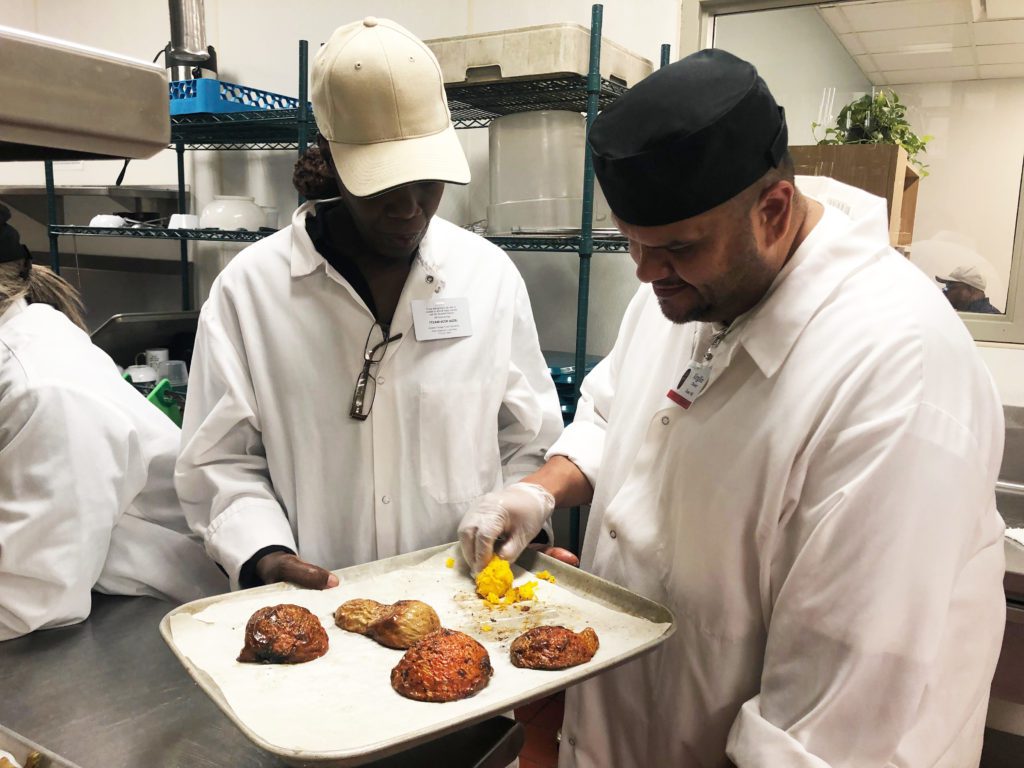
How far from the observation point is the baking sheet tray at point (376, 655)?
0.87 m

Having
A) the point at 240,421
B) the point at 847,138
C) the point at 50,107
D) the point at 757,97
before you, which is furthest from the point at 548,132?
the point at 50,107

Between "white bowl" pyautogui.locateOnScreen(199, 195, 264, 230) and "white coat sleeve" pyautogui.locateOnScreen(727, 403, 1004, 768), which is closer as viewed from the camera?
"white coat sleeve" pyautogui.locateOnScreen(727, 403, 1004, 768)

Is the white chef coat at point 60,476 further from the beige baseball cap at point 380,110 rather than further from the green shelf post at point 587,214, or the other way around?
the green shelf post at point 587,214

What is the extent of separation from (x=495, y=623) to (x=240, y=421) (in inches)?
24.1

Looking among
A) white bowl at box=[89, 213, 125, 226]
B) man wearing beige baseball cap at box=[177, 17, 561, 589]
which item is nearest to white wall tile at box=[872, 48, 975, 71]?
man wearing beige baseball cap at box=[177, 17, 561, 589]

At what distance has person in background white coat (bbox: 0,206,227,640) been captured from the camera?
4.39 ft

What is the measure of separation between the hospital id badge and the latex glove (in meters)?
0.34

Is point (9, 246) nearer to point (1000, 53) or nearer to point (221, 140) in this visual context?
point (221, 140)

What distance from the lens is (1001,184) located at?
224 cm

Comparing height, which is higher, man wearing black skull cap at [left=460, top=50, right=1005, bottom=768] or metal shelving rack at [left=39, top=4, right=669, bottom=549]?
metal shelving rack at [left=39, top=4, right=669, bottom=549]

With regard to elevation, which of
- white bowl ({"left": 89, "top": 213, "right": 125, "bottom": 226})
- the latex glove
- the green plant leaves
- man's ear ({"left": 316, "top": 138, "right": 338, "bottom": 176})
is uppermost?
the green plant leaves

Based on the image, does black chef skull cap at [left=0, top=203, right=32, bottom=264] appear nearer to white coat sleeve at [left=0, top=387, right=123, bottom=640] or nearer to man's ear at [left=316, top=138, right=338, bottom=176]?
white coat sleeve at [left=0, top=387, right=123, bottom=640]

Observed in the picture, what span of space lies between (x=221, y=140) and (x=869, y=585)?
3339 millimetres

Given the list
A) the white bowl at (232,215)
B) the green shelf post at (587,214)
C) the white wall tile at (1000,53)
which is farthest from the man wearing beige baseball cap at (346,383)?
the white wall tile at (1000,53)
